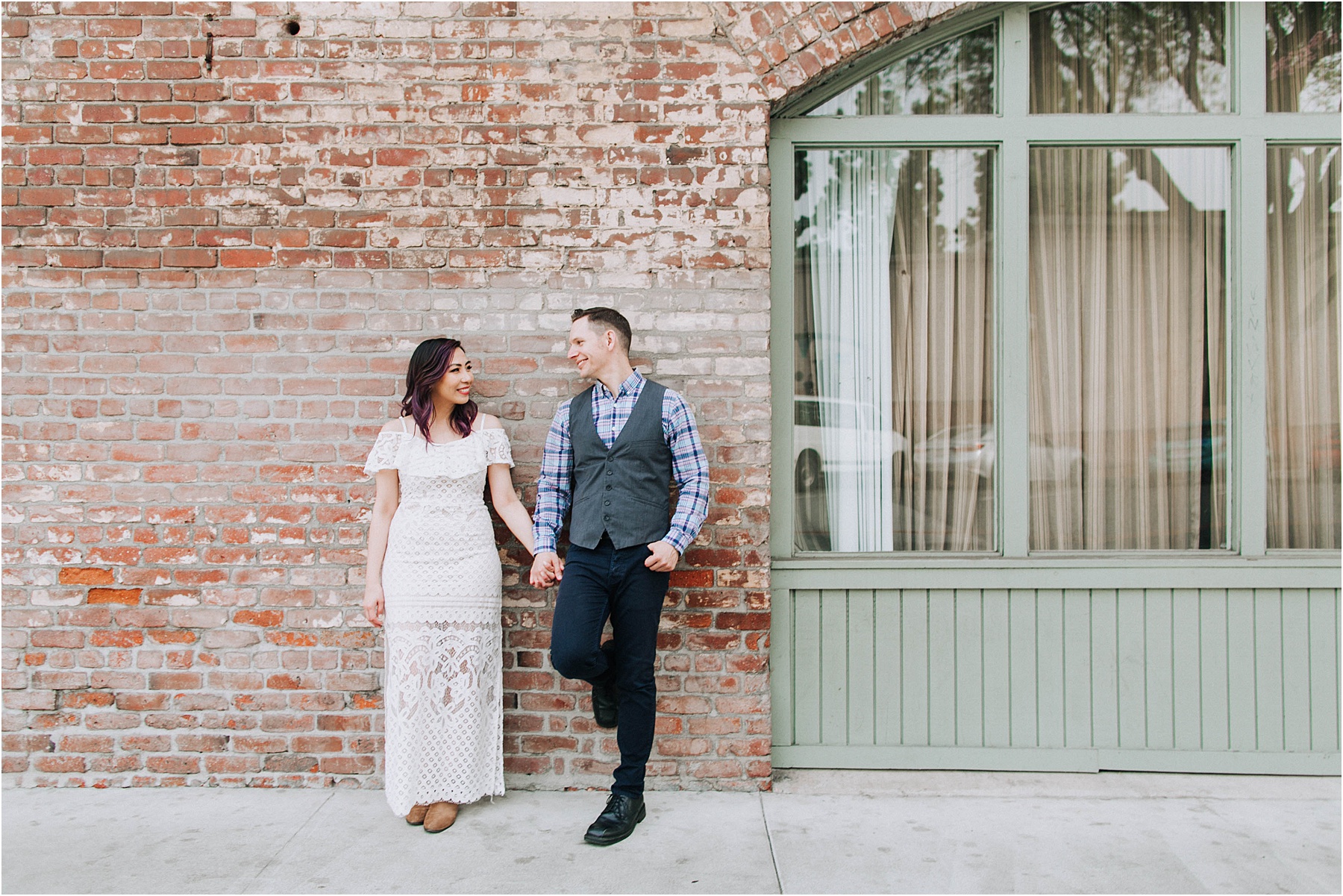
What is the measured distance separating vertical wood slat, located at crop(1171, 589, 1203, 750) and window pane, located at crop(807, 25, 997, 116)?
250 centimetres

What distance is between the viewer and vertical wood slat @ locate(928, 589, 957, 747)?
3811 mm

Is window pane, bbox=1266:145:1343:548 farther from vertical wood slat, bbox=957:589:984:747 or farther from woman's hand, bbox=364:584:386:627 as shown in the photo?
woman's hand, bbox=364:584:386:627

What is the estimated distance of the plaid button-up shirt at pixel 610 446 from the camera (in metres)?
3.21

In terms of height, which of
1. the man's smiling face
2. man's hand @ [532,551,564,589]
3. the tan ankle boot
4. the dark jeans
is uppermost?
the man's smiling face

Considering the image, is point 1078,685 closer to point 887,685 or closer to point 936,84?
point 887,685

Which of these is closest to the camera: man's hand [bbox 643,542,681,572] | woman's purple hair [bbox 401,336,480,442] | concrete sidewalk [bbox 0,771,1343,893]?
concrete sidewalk [bbox 0,771,1343,893]

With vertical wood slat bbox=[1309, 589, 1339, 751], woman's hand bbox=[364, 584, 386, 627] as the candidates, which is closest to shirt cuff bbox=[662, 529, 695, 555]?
woman's hand bbox=[364, 584, 386, 627]

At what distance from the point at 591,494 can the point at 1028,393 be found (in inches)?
82.1

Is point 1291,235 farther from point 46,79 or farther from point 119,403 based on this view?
point 46,79

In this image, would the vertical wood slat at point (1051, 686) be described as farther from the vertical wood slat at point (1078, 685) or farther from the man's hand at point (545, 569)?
the man's hand at point (545, 569)

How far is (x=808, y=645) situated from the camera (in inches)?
150

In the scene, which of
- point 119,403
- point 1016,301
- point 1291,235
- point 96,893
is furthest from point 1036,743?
point 119,403

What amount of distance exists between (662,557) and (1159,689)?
2370 millimetres

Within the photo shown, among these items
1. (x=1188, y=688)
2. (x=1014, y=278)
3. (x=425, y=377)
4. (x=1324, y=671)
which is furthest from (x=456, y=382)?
(x=1324, y=671)
